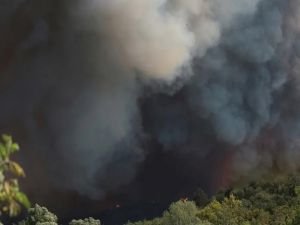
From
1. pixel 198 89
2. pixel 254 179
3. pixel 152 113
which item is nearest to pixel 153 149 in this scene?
pixel 152 113

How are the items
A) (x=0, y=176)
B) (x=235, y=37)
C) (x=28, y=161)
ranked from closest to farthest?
(x=0, y=176) → (x=28, y=161) → (x=235, y=37)

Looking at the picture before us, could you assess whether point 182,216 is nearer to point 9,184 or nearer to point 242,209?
point 242,209

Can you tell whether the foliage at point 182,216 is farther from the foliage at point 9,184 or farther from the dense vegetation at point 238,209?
the foliage at point 9,184

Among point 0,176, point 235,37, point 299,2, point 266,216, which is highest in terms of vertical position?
point 299,2

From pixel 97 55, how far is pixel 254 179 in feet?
42.4

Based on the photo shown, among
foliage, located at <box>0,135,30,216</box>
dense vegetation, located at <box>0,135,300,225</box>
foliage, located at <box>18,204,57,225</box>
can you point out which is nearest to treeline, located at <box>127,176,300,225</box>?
dense vegetation, located at <box>0,135,300,225</box>

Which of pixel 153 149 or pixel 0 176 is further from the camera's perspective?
pixel 153 149

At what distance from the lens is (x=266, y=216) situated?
91.0ft

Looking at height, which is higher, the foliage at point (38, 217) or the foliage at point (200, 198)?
the foliage at point (200, 198)

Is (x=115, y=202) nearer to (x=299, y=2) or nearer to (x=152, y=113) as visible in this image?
(x=152, y=113)

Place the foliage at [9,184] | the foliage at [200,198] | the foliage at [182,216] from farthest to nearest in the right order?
1. the foliage at [200,198]
2. the foliage at [182,216]
3. the foliage at [9,184]

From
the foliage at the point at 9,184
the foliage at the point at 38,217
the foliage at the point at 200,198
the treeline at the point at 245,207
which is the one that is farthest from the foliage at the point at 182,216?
the foliage at the point at 9,184

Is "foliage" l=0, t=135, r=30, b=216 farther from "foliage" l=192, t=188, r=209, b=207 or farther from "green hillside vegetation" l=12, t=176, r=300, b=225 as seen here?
"foliage" l=192, t=188, r=209, b=207

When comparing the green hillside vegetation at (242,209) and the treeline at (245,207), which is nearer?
the green hillside vegetation at (242,209)
